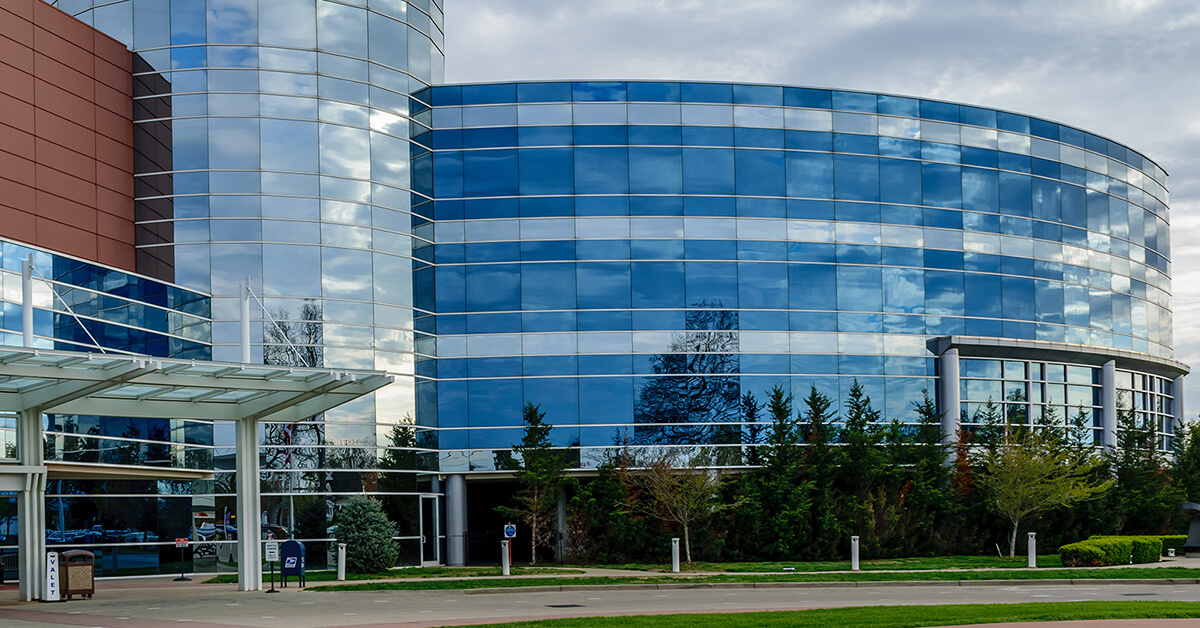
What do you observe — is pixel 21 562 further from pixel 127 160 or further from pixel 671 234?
pixel 671 234

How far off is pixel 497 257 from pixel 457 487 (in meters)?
8.59

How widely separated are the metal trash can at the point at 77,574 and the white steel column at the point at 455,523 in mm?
17021

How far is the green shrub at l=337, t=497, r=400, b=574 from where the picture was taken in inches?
1465

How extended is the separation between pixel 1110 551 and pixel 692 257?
692 inches

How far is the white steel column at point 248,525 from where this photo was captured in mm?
29328

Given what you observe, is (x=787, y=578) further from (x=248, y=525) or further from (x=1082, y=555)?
(x=248, y=525)

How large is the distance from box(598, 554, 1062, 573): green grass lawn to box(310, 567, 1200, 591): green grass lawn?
3.19 m

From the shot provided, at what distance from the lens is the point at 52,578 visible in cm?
2636

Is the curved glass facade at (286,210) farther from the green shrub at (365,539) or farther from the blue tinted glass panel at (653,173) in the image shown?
the blue tinted glass panel at (653,173)

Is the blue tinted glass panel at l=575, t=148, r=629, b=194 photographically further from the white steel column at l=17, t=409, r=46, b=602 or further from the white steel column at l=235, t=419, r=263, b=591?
the white steel column at l=17, t=409, r=46, b=602

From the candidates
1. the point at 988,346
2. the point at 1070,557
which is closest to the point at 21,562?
the point at 1070,557

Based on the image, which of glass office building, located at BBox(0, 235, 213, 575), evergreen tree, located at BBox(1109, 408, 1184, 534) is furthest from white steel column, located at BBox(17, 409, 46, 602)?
evergreen tree, located at BBox(1109, 408, 1184, 534)

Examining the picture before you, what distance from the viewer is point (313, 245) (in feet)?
134

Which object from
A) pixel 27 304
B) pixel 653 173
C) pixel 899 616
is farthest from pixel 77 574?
pixel 653 173
